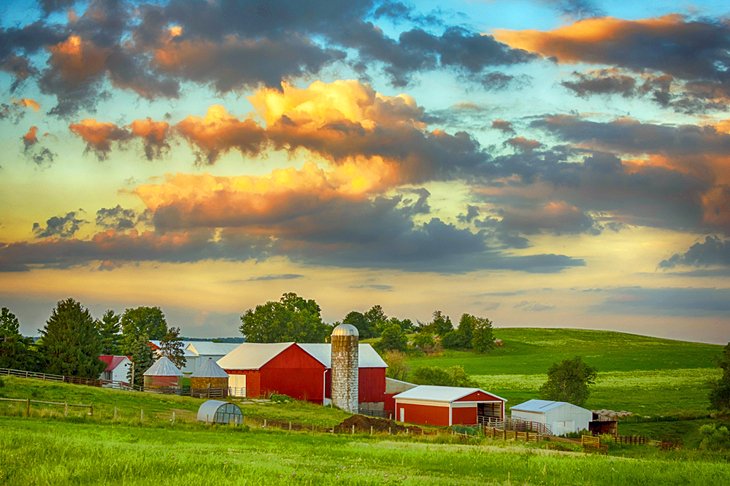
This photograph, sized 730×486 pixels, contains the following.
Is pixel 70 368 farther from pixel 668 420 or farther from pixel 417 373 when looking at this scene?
pixel 668 420

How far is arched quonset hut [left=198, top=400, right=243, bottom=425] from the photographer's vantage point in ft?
158

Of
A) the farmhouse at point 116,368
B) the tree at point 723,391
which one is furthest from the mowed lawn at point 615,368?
the farmhouse at point 116,368

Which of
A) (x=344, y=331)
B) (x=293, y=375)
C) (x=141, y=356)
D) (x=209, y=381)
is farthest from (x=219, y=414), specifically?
(x=141, y=356)

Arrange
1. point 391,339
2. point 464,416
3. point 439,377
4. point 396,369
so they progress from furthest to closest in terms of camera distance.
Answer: point 391,339
point 396,369
point 439,377
point 464,416

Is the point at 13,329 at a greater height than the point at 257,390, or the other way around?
the point at 13,329

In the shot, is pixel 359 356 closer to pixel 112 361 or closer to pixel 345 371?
pixel 345 371

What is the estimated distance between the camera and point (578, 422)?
64.1 meters

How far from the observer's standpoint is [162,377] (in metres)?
76.3

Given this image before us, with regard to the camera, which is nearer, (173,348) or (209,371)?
(209,371)

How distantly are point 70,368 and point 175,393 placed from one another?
35.3 feet

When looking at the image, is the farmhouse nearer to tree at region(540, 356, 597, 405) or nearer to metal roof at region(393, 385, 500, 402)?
metal roof at region(393, 385, 500, 402)

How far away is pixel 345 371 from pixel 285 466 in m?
53.3

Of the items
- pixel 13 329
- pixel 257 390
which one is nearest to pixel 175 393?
pixel 257 390

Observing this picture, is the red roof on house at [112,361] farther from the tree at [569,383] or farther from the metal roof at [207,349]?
the tree at [569,383]
